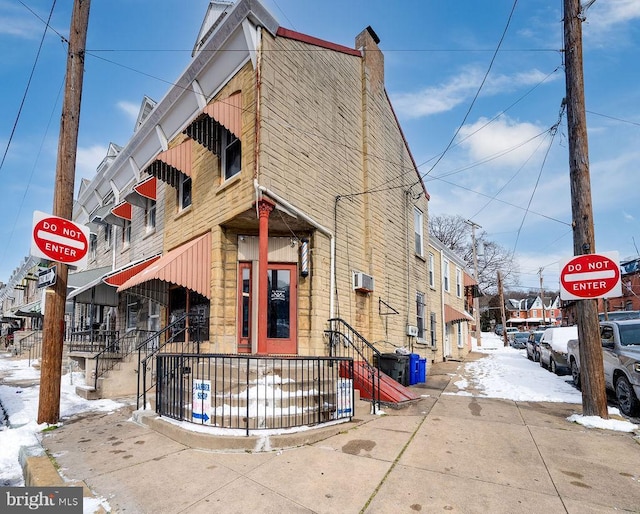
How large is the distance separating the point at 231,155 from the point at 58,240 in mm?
4633

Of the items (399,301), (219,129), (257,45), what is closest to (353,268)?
(399,301)

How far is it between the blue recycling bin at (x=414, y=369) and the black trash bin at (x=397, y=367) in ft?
0.88

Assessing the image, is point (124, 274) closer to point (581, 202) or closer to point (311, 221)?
point (311, 221)

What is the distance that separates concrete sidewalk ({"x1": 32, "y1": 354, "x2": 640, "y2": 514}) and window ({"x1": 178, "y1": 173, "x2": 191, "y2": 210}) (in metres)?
6.77

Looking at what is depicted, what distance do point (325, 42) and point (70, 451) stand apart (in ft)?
36.3

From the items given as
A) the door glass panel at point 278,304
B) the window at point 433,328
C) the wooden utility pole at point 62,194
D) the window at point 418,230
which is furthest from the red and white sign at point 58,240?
the window at point 433,328

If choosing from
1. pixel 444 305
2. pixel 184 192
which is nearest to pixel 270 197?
pixel 184 192

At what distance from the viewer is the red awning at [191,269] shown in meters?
9.41

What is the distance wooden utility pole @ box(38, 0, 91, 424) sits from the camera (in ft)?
22.9

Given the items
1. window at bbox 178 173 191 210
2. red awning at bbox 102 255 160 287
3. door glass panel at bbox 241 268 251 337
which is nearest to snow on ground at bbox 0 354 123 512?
red awning at bbox 102 255 160 287

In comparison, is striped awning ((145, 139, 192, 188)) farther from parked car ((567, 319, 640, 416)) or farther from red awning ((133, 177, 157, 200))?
parked car ((567, 319, 640, 416))

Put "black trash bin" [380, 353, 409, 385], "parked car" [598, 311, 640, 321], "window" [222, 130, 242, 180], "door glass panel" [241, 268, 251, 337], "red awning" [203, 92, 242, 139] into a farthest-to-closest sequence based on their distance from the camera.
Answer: "parked car" [598, 311, 640, 321] < "black trash bin" [380, 353, 409, 385] < "window" [222, 130, 242, 180] < "door glass panel" [241, 268, 251, 337] < "red awning" [203, 92, 242, 139]

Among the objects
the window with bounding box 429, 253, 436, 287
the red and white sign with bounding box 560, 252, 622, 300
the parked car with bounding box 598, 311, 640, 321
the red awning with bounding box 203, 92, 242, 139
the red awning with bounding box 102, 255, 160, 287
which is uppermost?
the red awning with bounding box 203, 92, 242, 139

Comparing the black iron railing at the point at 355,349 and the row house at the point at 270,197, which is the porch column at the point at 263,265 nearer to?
the row house at the point at 270,197
